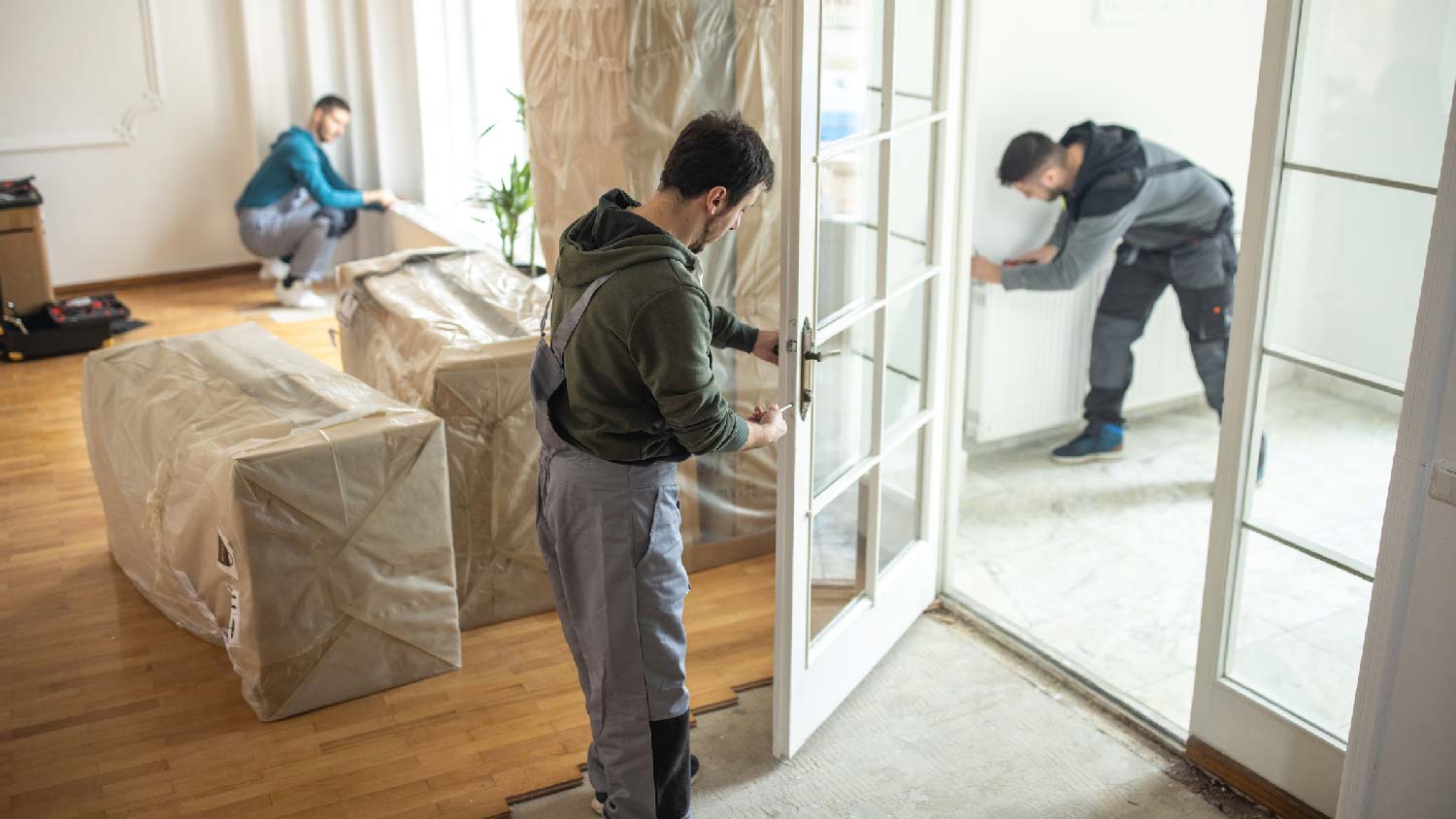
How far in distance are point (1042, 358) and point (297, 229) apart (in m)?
3.57

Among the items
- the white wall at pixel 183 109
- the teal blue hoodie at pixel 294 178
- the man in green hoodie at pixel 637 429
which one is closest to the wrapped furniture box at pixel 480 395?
the man in green hoodie at pixel 637 429

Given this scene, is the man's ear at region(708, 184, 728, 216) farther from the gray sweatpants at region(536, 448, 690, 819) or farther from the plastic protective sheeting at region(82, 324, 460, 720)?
the plastic protective sheeting at region(82, 324, 460, 720)

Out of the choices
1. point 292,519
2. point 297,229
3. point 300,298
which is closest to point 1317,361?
point 292,519

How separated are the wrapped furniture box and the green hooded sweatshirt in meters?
0.96

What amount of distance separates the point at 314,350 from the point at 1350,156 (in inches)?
164

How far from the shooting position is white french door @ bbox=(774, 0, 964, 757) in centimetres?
243

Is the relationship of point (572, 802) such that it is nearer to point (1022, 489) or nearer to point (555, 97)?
point (555, 97)

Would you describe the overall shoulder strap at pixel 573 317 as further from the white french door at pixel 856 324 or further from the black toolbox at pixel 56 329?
the black toolbox at pixel 56 329

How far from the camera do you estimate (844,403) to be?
2777 mm

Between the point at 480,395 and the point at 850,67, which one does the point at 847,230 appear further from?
the point at 480,395

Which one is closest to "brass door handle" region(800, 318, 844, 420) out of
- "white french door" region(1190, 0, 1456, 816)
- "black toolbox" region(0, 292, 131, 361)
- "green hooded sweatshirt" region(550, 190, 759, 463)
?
"green hooded sweatshirt" region(550, 190, 759, 463)

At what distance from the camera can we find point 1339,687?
241 centimetres

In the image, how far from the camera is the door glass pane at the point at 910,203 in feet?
9.09

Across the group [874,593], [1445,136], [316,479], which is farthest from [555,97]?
[1445,136]
